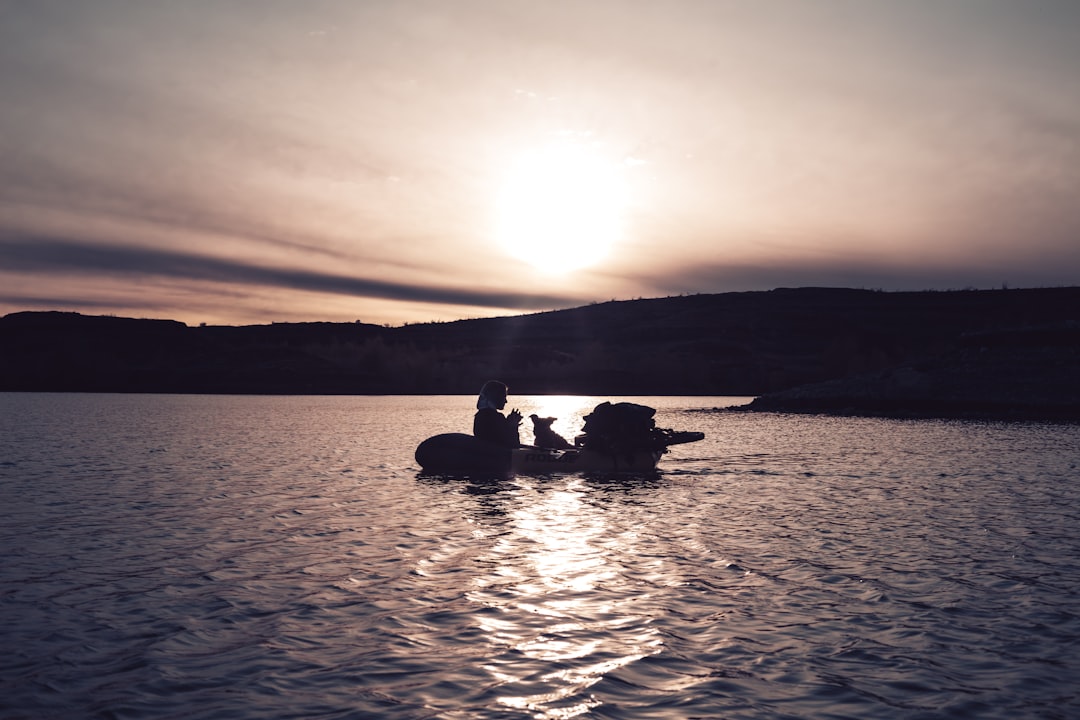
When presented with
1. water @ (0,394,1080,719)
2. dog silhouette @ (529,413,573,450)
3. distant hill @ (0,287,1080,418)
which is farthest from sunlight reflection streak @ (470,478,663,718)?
distant hill @ (0,287,1080,418)

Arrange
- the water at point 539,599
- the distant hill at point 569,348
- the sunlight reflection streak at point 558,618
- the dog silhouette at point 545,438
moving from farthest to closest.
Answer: the distant hill at point 569,348 → the dog silhouette at point 545,438 → the sunlight reflection streak at point 558,618 → the water at point 539,599

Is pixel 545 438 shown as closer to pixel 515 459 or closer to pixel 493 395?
pixel 515 459

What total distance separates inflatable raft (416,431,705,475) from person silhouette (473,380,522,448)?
286 millimetres

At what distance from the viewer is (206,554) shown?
49.4 ft

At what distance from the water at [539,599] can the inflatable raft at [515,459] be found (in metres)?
1.67

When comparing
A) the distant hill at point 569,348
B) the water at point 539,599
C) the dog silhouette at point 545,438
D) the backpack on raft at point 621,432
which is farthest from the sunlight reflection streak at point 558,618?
the distant hill at point 569,348

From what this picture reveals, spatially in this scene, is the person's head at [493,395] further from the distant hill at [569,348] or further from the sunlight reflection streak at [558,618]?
the distant hill at [569,348]

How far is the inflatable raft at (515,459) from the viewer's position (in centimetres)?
2792

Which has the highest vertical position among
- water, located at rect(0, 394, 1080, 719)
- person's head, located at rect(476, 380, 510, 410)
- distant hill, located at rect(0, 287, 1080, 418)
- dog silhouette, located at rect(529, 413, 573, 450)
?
distant hill, located at rect(0, 287, 1080, 418)

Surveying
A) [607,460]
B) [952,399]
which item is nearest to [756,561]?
[607,460]

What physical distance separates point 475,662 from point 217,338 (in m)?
194

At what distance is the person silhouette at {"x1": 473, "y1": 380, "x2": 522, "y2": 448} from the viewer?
27.8 m

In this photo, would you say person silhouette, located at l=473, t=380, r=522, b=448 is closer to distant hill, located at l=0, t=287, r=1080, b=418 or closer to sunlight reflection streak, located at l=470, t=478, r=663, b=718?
sunlight reflection streak, located at l=470, t=478, r=663, b=718

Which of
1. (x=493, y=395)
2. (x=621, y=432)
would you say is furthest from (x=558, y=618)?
(x=621, y=432)
